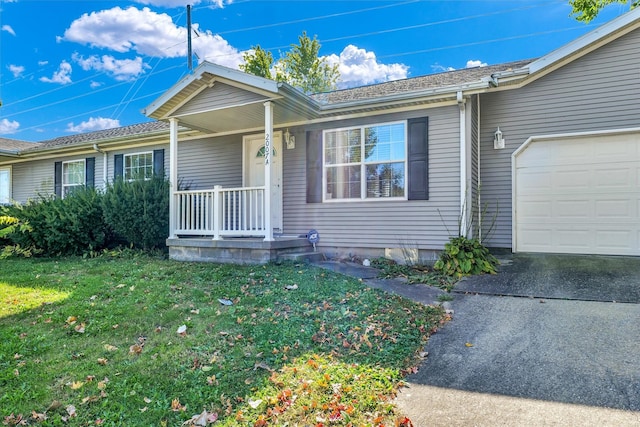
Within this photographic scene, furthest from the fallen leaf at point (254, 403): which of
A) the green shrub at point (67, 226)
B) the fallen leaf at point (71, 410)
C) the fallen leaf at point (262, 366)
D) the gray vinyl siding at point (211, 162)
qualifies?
the green shrub at point (67, 226)

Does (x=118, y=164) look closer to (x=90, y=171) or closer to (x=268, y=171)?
(x=90, y=171)

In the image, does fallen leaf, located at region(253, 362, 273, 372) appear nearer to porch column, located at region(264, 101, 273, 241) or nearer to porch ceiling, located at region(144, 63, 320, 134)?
porch column, located at region(264, 101, 273, 241)

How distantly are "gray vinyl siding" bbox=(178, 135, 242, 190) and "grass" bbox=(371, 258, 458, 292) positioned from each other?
13.4ft

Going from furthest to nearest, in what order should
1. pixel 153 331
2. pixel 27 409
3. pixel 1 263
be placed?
pixel 1 263 < pixel 153 331 < pixel 27 409

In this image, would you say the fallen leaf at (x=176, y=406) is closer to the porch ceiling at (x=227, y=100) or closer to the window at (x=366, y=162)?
the porch ceiling at (x=227, y=100)

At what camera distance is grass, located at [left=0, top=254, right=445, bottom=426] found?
2.41m

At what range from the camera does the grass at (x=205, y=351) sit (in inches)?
95.0

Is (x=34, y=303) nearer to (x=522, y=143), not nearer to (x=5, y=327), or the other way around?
(x=5, y=327)

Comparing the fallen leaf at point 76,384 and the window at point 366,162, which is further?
the window at point 366,162

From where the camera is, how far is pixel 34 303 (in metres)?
4.43

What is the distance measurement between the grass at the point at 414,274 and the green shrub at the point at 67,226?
243 inches

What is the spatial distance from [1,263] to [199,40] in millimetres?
14195

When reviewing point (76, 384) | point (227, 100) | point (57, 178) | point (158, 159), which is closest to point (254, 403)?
point (76, 384)

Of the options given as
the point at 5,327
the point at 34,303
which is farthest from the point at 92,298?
the point at 5,327
